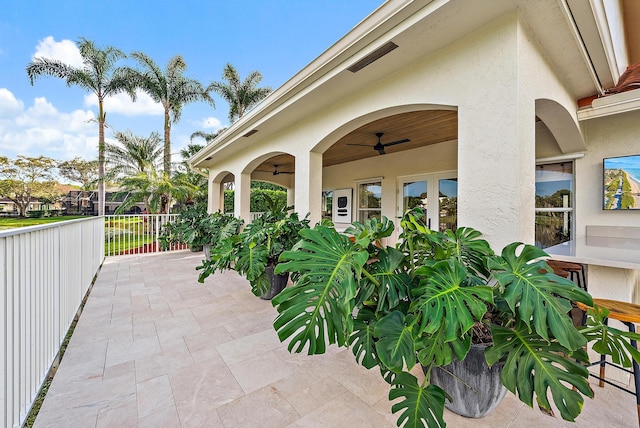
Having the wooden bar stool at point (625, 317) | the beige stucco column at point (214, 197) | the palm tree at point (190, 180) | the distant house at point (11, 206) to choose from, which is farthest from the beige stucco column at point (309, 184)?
the distant house at point (11, 206)

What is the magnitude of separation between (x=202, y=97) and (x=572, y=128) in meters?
15.5

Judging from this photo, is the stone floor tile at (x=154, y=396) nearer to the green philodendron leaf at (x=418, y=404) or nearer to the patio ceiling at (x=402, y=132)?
the green philodendron leaf at (x=418, y=404)

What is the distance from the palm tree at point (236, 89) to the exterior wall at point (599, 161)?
14599mm

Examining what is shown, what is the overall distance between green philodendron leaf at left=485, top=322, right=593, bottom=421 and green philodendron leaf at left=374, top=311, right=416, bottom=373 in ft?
1.32

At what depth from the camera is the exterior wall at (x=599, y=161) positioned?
3.35 metres

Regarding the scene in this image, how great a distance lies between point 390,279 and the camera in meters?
1.71

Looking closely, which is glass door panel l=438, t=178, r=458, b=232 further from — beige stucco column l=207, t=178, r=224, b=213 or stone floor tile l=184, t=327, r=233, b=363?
beige stucco column l=207, t=178, r=224, b=213

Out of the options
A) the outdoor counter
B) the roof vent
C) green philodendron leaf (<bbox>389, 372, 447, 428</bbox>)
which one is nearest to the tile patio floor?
green philodendron leaf (<bbox>389, 372, 447, 428</bbox>)

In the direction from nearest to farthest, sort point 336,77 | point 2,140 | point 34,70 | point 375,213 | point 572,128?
point 336,77, point 572,128, point 375,213, point 34,70, point 2,140

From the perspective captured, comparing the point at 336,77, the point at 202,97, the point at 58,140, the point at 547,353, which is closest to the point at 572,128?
the point at 336,77

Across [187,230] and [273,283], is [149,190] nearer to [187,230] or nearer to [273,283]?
[187,230]

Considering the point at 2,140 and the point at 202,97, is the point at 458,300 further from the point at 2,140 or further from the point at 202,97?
the point at 2,140

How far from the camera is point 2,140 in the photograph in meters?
20.8

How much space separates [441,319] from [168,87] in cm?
1657
